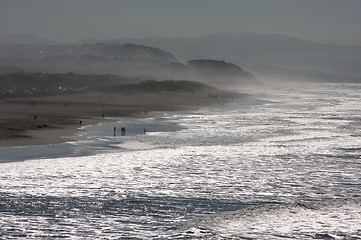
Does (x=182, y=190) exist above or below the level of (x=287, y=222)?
above

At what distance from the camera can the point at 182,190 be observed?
24.1 meters

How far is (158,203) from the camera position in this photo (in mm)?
21812

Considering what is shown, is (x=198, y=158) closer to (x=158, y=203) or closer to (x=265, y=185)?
(x=265, y=185)

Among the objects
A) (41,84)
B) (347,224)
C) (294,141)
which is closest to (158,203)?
(347,224)

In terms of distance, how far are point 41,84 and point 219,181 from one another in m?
147

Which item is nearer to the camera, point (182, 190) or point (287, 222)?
point (287, 222)

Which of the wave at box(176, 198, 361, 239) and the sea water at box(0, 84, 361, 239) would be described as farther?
the sea water at box(0, 84, 361, 239)

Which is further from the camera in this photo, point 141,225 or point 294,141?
point 294,141

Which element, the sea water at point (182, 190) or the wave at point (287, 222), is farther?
the sea water at point (182, 190)

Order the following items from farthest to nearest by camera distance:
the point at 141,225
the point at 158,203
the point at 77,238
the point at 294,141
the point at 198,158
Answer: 1. the point at 294,141
2. the point at 198,158
3. the point at 158,203
4. the point at 141,225
5. the point at 77,238

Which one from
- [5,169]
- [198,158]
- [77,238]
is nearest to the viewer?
[77,238]

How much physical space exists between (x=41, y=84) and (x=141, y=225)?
15305cm

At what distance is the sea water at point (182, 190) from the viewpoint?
60.7ft

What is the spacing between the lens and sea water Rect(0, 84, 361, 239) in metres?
18.5
